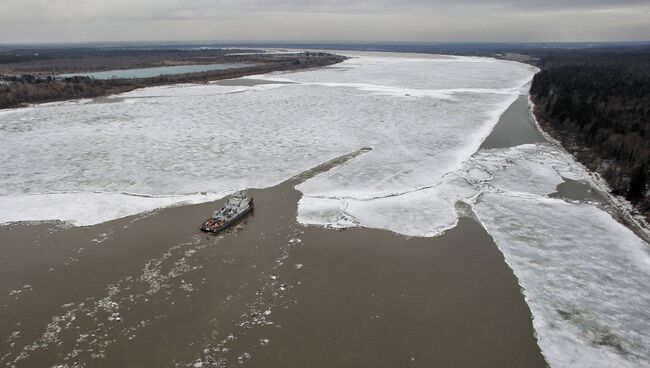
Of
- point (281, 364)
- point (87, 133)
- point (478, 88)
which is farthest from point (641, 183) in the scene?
point (478, 88)

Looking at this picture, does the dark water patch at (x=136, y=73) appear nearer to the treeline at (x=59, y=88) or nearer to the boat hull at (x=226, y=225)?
the treeline at (x=59, y=88)

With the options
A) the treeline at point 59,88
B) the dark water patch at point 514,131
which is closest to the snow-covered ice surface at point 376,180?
the dark water patch at point 514,131

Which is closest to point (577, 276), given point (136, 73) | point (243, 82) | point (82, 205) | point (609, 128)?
point (82, 205)

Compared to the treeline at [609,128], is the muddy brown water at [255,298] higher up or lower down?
lower down

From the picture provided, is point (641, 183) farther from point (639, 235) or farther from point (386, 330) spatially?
point (386, 330)

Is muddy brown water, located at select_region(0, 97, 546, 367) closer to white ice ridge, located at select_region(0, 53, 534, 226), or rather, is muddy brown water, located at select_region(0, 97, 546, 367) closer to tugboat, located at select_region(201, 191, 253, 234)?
tugboat, located at select_region(201, 191, 253, 234)

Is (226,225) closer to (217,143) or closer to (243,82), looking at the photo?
(217,143)
